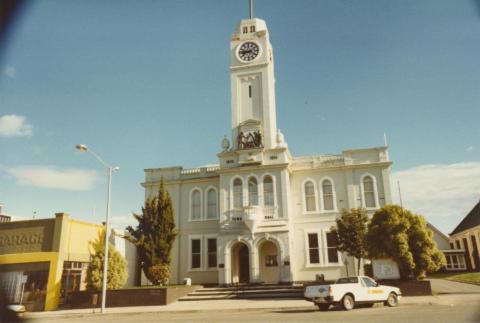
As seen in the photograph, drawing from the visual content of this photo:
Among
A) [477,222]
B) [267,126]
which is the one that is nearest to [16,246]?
[267,126]

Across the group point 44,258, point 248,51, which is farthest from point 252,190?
point 44,258

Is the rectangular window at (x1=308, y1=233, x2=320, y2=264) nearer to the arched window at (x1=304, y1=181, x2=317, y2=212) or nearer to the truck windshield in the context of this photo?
the arched window at (x1=304, y1=181, x2=317, y2=212)

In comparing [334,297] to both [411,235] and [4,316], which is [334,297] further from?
[4,316]

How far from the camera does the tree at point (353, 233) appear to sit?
26.4 meters

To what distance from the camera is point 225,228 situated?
30719 millimetres

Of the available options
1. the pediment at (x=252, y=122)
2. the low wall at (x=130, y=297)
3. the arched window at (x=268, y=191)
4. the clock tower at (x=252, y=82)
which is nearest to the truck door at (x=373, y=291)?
the low wall at (x=130, y=297)

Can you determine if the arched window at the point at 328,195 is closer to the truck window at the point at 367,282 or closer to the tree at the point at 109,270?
the truck window at the point at 367,282

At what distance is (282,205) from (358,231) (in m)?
6.25

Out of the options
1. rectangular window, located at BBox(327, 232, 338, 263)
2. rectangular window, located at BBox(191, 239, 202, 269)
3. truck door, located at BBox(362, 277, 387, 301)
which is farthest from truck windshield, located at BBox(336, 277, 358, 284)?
rectangular window, located at BBox(191, 239, 202, 269)

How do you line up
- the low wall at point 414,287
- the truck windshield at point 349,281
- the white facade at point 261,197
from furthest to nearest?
the white facade at point 261,197, the low wall at point 414,287, the truck windshield at point 349,281

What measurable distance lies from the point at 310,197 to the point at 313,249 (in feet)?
14.3

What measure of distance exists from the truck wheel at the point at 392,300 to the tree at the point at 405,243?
5.56 metres

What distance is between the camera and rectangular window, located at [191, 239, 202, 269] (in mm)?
33697

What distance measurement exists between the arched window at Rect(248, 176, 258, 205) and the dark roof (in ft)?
105
